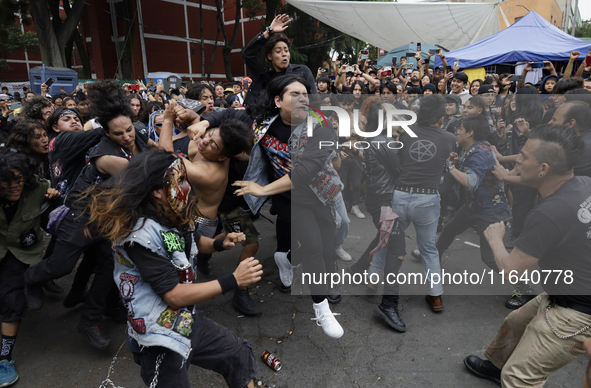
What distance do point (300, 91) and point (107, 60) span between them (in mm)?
25224

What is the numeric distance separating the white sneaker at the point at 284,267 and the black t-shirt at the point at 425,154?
1285mm

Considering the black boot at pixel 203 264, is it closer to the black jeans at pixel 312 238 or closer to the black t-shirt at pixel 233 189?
the black t-shirt at pixel 233 189

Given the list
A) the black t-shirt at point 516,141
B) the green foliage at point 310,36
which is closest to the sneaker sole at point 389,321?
the black t-shirt at point 516,141

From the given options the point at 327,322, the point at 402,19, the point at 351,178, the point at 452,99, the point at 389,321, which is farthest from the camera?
the point at 402,19

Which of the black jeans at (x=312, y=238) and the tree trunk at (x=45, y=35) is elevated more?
the tree trunk at (x=45, y=35)

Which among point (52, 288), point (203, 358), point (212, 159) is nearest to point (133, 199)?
point (203, 358)

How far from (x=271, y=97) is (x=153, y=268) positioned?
1.79 m

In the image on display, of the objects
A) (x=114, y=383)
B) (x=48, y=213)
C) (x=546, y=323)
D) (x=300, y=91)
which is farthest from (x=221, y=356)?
(x=48, y=213)

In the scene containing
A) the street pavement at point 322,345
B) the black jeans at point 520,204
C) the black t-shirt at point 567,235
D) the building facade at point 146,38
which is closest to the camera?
the black t-shirt at point 567,235

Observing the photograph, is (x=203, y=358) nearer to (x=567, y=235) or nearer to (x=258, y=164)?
(x=258, y=164)

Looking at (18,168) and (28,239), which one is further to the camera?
(28,239)

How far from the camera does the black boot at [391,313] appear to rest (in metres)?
3.02

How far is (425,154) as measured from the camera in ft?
10.0

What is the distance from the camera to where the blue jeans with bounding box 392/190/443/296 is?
3127mm
